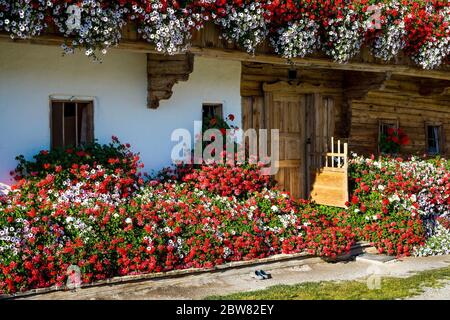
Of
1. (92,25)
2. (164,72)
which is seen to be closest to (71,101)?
(164,72)

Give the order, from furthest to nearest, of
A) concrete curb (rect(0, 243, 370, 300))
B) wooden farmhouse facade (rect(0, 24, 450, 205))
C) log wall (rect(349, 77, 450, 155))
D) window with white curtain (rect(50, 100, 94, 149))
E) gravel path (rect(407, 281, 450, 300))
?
log wall (rect(349, 77, 450, 155)) < window with white curtain (rect(50, 100, 94, 149)) < wooden farmhouse facade (rect(0, 24, 450, 205)) < gravel path (rect(407, 281, 450, 300)) < concrete curb (rect(0, 243, 370, 300))

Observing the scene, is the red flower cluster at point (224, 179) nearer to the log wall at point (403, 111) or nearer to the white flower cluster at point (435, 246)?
the white flower cluster at point (435, 246)

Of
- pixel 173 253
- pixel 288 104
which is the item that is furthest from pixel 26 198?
pixel 288 104

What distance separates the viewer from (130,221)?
25.6 feet

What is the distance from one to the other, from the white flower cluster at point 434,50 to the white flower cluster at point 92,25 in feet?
19.9

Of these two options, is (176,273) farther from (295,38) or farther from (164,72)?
(295,38)

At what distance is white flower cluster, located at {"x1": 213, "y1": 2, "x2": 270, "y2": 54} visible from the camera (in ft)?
28.5

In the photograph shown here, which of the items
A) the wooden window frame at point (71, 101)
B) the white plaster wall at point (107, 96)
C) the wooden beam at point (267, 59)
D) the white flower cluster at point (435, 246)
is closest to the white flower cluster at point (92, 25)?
the wooden beam at point (267, 59)

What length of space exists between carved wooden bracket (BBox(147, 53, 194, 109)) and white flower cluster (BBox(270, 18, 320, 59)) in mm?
1418

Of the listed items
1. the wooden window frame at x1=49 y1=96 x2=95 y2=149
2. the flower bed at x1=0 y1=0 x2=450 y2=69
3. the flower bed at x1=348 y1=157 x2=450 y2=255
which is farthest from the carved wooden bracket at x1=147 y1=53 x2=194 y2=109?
the flower bed at x1=348 y1=157 x2=450 y2=255

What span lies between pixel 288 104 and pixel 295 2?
9.62 feet

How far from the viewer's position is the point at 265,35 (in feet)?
30.1

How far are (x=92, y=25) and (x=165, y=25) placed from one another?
0.99 meters

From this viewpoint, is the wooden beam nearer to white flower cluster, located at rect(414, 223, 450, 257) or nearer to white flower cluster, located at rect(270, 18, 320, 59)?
white flower cluster, located at rect(270, 18, 320, 59)
